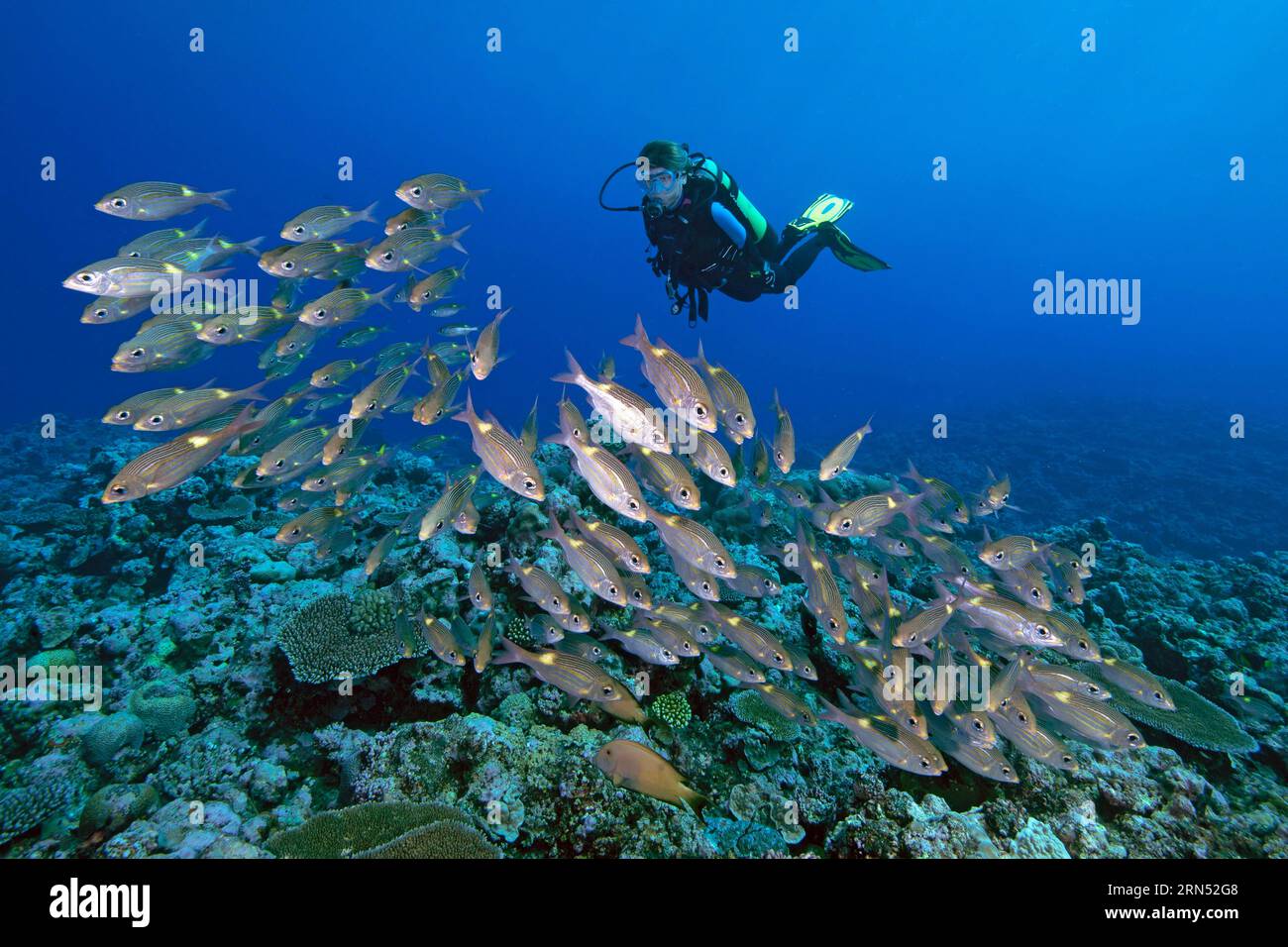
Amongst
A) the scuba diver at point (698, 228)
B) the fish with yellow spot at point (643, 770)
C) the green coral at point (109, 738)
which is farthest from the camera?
the scuba diver at point (698, 228)

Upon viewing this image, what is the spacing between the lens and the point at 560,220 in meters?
125

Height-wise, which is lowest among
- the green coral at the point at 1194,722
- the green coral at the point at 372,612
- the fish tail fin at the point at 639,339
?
the green coral at the point at 1194,722

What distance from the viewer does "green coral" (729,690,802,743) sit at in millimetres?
4742

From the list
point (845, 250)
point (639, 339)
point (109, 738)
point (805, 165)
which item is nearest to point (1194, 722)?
point (639, 339)

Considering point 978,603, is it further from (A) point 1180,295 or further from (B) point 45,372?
(A) point 1180,295

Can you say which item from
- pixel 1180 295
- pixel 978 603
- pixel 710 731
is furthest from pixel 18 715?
pixel 1180 295

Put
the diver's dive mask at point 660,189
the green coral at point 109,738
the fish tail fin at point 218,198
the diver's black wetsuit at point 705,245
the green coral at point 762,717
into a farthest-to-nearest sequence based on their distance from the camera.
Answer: the diver's black wetsuit at point 705,245
the diver's dive mask at point 660,189
the fish tail fin at point 218,198
the green coral at point 762,717
the green coral at point 109,738

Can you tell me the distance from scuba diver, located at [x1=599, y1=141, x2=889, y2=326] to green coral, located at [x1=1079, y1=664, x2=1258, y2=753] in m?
7.17

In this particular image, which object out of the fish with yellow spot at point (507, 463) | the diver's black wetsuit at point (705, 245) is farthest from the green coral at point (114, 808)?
the diver's black wetsuit at point (705, 245)

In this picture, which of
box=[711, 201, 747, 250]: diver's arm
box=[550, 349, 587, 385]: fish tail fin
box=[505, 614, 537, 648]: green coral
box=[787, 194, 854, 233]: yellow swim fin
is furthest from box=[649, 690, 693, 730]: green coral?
box=[787, 194, 854, 233]: yellow swim fin

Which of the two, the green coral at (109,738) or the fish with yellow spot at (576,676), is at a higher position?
the fish with yellow spot at (576,676)

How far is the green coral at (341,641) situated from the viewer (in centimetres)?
480

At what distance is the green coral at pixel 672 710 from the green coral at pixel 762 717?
44 cm

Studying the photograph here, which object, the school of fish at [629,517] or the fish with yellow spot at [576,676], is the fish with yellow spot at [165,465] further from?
the fish with yellow spot at [576,676]
